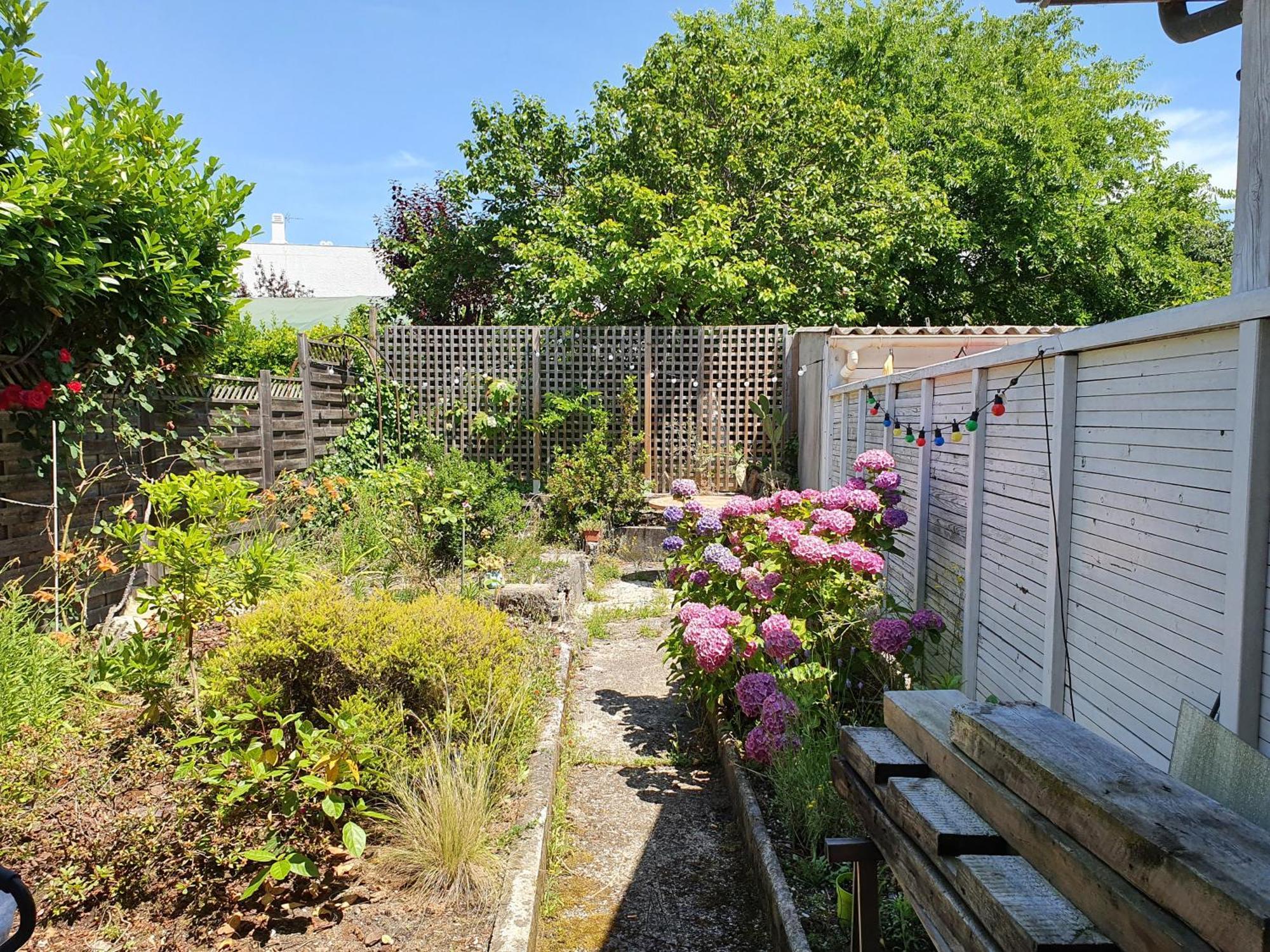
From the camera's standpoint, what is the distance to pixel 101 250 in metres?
4.31

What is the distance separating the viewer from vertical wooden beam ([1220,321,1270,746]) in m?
1.50

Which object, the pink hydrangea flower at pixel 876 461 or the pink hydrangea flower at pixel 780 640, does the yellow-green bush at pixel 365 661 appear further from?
the pink hydrangea flower at pixel 876 461

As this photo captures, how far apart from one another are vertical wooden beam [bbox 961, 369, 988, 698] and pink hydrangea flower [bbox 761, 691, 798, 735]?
0.75m

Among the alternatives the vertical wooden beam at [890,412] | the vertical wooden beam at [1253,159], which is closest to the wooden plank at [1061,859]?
the vertical wooden beam at [1253,159]

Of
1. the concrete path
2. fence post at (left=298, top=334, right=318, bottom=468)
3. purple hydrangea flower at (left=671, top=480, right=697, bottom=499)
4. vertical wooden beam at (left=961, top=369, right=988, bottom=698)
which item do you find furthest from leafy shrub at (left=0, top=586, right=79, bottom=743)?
fence post at (left=298, top=334, right=318, bottom=468)

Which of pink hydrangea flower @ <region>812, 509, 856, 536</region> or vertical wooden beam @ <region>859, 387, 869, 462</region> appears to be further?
vertical wooden beam @ <region>859, 387, 869, 462</region>

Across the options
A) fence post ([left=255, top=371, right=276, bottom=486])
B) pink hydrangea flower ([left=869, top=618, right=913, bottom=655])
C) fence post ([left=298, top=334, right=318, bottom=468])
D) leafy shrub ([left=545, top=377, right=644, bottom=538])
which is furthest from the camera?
leafy shrub ([left=545, top=377, right=644, bottom=538])

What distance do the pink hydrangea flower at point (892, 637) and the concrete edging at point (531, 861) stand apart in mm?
1452

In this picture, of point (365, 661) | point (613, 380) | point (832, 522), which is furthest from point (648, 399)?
point (365, 661)

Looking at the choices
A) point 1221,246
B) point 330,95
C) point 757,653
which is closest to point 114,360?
point 757,653

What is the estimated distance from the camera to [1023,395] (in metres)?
2.86

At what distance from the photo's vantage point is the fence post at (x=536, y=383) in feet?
33.7

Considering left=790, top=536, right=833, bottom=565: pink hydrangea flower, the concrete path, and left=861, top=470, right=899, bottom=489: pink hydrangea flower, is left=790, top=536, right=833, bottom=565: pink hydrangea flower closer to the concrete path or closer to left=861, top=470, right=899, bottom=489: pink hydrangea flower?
left=861, top=470, right=899, bottom=489: pink hydrangea flower

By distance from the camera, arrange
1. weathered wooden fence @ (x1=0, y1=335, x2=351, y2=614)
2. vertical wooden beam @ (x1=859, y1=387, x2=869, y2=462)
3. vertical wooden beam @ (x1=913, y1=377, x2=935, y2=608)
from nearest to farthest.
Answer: vertical wooden beam @ (x1=913, y1=377, x2=935, y2=608), weathered wooden fence @ (x1=0, y1=335, x2=351, y2=614), vertical wooden beam @ (x1=859, y1=387, x2=869, y2=462)
